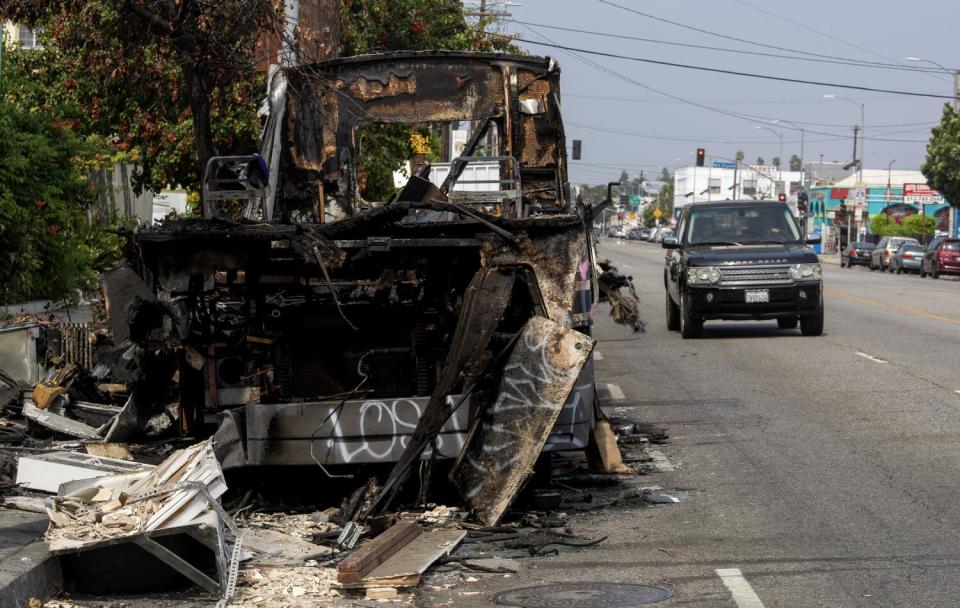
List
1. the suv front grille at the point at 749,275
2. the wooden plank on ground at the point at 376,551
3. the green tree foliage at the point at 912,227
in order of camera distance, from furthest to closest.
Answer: the green tree foliage at the point at 912,227
the suv front grille at the point at 749,275
the wooden plank on ground at the point at 376,551

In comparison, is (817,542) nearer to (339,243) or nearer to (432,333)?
(432,333)

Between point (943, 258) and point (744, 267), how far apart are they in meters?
33.7

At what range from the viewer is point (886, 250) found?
187 ft

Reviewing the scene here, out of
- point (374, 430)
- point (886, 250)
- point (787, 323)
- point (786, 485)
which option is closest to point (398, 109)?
point (374, 430)

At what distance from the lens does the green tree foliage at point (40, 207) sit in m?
15.5

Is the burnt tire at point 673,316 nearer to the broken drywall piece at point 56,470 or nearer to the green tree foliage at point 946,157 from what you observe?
the broken drywall piece at point 56,470

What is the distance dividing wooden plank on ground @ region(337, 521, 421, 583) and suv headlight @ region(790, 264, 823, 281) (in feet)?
42.4

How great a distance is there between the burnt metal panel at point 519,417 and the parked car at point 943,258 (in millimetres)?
45534

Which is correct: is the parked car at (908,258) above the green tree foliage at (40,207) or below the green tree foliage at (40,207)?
below

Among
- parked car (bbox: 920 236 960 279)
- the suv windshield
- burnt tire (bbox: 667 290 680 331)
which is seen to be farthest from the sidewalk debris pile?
parked car (bbox: 920 236 960 279)

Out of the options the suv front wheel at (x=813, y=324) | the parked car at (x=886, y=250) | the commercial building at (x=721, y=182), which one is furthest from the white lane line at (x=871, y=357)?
the commercial building at (x=721, y=182)

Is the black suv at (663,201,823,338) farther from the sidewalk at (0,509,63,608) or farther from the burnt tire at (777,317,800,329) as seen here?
the sidewalk at (0,509,63,608)

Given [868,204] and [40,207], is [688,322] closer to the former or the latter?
[40,207]

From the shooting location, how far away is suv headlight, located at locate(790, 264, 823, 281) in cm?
1925
